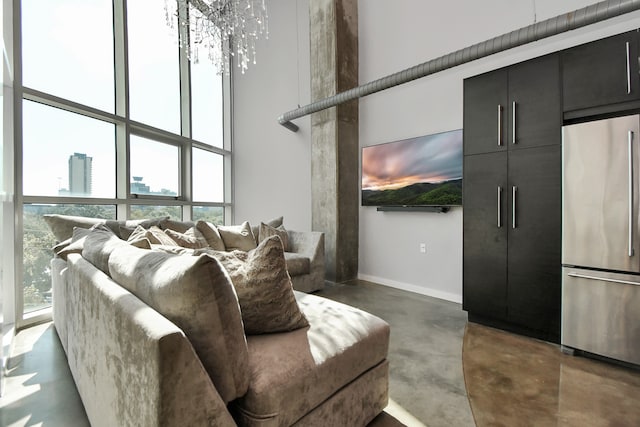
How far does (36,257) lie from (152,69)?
3171 millimetres

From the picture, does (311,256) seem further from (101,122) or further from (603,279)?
(101,122)

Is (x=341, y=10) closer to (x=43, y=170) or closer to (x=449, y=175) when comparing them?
(x=449, y=175)

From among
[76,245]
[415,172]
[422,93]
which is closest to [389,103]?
[422,93]

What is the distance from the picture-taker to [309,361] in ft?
3.79

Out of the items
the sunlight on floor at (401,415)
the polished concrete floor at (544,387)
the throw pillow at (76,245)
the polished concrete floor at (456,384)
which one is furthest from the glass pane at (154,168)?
the polished concrete floor at (544,387)

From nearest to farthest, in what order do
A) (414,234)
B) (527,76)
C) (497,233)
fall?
(527,76) → (497,233) → (414,234)

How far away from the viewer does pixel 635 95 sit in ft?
6.77

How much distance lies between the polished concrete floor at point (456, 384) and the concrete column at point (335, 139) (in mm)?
1952

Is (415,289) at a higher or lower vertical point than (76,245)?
lower

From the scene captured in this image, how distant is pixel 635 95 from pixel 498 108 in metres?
0.87

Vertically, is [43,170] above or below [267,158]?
below

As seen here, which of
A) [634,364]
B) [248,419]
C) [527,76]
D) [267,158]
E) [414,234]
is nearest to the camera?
[248,419]

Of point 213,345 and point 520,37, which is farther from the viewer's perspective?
point 520,37

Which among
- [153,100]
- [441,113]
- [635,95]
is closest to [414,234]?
[441,113]
